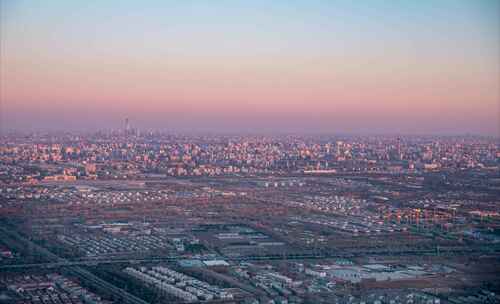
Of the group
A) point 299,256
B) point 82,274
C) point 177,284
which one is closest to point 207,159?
point 299,256

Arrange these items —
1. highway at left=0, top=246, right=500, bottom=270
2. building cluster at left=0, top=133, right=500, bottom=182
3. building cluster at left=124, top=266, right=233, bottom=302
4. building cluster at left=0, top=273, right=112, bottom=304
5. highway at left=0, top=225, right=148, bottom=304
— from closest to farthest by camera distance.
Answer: building cluster at left=0, top=273, right=112, bottom=304 → highway at left=0, top=225, right=148, bottom=304 → building cluster at left=124, top=266, right=233, bottom=302 → highway at left=0, top=246, right=500, bottom=270 → building cluster at left=0, top=133, right=500, bottom=182

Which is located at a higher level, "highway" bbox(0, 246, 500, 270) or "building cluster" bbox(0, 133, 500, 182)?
"building cluster" bbox(0, 133, 500, 182)

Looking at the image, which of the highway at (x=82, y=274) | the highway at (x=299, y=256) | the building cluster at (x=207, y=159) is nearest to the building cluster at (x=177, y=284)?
the highway at (x=82, y=274)

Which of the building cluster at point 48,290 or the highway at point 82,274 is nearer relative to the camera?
the building cluster at point 48,290

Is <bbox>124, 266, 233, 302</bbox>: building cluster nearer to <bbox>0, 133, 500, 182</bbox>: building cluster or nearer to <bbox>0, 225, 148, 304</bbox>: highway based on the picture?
<bbox>0, 225, 148, 304</bbox>: highway

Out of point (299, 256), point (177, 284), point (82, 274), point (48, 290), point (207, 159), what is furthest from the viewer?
point (207, 159)

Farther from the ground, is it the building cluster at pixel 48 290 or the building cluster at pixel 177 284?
the building cluster at pixel 177 284

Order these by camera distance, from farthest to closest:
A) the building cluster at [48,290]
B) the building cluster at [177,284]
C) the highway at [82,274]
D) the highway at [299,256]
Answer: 1. the highway at [299,256]
2. the building cluster at [177,284]
3. the highway at [82,274]
4. the building cluster at [48,290]

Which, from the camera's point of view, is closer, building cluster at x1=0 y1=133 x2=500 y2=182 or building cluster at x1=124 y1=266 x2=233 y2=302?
building cluster at x1=124 y1=266 x2=233 y2=302

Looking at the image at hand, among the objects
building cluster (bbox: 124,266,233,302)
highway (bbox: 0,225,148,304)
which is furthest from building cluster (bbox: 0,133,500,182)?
building cluster (bbox: 124,266,233,302)

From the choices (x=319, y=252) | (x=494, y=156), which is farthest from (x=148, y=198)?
(x=494, y=156)

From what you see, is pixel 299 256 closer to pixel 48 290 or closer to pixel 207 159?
→ pixel 48 290

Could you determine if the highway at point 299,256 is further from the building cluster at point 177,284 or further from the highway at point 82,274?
the building cluster at point 177,284
